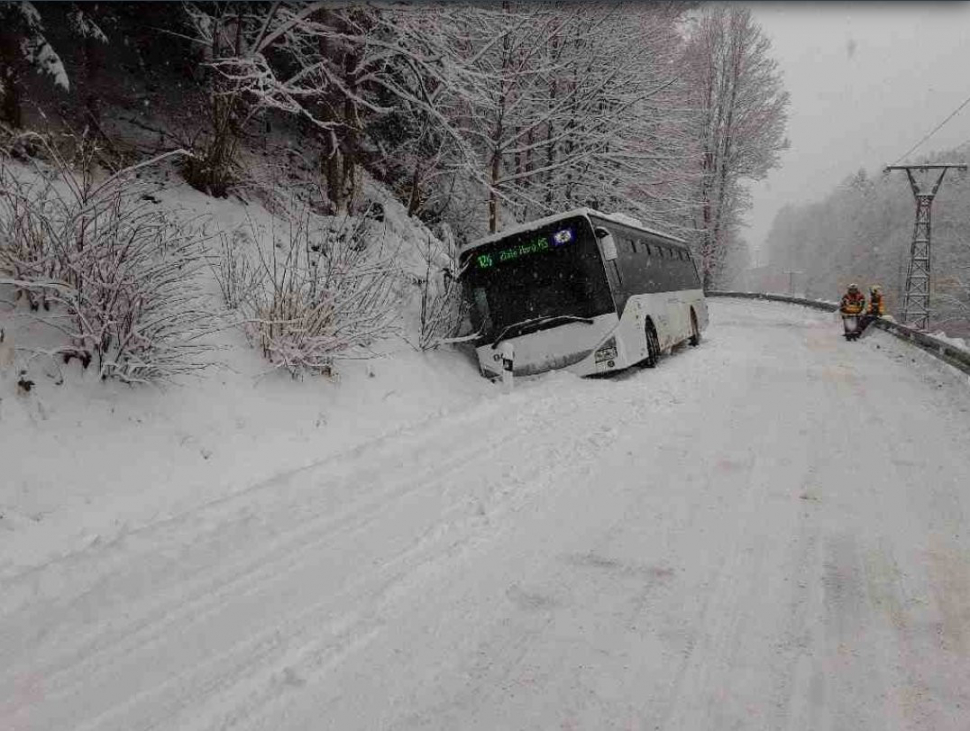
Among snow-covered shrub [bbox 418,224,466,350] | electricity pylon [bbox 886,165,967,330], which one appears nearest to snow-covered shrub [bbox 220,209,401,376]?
snow-covered shrub [bbox 418,224,466,350]

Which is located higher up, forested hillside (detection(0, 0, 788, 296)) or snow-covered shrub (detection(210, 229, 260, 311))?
forested hillside (detection(0, 0, 788, 296))

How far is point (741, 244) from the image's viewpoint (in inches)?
1606

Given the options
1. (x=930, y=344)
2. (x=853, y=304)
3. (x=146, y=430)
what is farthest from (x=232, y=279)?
(x=853, y=304)

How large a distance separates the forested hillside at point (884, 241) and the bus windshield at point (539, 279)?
37.0 m

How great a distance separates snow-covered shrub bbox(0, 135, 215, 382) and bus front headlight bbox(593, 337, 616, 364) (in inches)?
232

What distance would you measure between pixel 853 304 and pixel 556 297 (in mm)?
12032

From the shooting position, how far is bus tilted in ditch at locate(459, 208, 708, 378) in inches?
362

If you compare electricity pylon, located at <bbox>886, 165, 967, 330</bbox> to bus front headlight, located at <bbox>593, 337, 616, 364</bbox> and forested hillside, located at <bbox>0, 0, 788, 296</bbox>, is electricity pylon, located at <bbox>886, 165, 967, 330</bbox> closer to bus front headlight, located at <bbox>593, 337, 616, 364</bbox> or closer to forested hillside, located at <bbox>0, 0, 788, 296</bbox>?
forested hillside, located at <bbox>0, 0, 788, 296</bbox>

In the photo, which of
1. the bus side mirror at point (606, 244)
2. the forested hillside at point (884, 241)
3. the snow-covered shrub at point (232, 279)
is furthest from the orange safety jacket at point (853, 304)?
the forested hillside at point (884, 241)

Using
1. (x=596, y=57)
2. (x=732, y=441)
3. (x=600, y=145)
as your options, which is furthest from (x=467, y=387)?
(x=596, y=57)

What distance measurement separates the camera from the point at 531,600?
3.06 metres

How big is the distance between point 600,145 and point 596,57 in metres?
2.35

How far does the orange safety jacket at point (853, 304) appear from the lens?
16531 mm

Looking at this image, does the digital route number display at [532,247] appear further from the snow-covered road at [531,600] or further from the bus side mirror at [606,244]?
the snow-covered road at [531,600]
